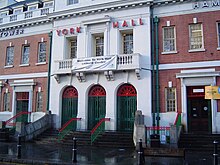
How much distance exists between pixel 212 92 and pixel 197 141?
11.4 feet

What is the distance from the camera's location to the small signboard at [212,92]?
16328 mm

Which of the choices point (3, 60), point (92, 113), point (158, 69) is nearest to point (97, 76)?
point (92, 113)

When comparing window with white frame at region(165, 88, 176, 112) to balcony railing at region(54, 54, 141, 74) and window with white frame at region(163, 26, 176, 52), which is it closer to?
balcony railing at region(54, 54, 141, 74)

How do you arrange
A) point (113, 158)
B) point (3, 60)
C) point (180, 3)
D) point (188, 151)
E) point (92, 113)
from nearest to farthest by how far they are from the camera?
point (113, 158) < point (188, 151) < point (180, 3) < point (92, 113) < point (3, 60)

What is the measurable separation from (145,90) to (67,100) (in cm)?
673

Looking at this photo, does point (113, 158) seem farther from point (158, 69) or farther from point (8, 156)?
point (158, 69)

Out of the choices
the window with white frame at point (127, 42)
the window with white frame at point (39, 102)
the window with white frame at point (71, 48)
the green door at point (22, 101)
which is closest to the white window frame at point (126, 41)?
the window with white frame at point (127, 42)

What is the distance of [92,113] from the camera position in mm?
19797

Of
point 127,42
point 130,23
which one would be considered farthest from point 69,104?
point 130,23

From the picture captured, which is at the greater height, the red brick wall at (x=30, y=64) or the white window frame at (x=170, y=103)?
the red brick wall at (x=30, y=64)

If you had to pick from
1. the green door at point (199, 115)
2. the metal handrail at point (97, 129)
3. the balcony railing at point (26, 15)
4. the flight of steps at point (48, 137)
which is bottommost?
the flight of steps at point (48, 137)

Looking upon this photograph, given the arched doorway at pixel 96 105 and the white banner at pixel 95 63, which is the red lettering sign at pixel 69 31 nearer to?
the white banner at pixel 95 63

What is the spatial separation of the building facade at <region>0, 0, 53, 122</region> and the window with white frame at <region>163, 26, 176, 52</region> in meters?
10.3

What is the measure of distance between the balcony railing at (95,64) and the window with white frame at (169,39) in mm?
2235
